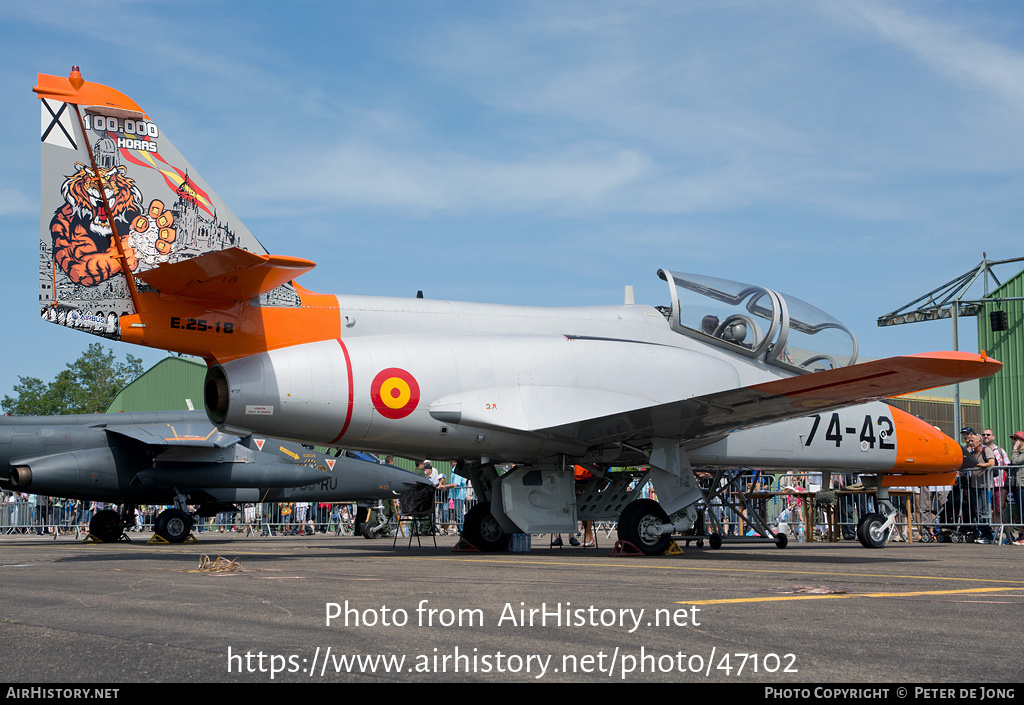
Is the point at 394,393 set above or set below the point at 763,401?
above

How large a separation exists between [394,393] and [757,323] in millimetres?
5046

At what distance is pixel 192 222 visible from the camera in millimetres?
11305

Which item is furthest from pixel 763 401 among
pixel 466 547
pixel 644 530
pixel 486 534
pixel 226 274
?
pixel 226 274

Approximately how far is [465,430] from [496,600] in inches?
226

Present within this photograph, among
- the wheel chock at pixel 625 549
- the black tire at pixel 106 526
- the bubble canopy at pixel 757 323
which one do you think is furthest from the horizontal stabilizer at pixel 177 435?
the bubble canopy at pixel 757 323

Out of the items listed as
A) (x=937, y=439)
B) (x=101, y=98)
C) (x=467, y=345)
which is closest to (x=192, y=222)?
(x=101, y=98)

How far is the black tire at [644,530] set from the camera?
37.1ft

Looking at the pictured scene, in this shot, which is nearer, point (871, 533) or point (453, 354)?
point (453, 354)

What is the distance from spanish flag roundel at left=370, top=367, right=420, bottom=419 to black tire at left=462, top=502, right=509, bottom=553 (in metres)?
2.93

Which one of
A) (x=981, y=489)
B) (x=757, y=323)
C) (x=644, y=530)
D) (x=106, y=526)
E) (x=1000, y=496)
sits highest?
(x=757, y=323)

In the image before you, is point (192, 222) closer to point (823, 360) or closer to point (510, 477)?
point (510, 477)

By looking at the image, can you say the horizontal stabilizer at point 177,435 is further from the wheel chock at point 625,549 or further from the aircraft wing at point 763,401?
the wheel chock at point 625,549

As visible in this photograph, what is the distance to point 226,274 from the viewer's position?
1017cm

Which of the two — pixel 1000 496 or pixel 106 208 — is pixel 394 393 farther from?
pixel 1000 496
